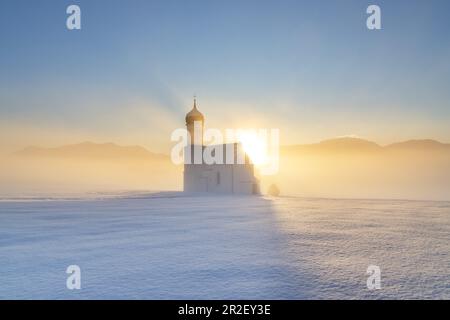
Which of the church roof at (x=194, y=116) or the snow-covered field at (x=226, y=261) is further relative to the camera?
the church roof at (x=194, y=116)

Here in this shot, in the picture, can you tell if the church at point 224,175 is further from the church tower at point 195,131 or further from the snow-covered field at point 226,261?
the snow-covered field at point 226,261

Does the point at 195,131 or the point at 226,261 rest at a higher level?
the point at 195,131

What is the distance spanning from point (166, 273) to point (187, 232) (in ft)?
12.1

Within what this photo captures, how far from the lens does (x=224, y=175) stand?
34219 millimetres

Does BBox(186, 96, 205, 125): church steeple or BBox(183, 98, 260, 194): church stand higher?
BBox(186, 96, 205, 125): church steeple

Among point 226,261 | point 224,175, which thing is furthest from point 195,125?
point 226,261

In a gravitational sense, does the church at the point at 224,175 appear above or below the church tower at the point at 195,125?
below

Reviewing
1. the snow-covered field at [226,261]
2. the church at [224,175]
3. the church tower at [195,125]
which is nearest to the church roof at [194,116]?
the church tower at [195,125]

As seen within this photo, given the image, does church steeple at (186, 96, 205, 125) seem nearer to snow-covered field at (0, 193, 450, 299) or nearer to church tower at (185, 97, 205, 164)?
church tower at (185, 97, 205, 164)

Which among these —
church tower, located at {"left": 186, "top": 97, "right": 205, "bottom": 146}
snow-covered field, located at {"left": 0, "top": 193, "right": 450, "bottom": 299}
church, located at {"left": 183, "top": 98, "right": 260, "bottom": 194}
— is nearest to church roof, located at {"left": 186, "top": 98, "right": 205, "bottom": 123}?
church tower, located at {"left": 186, "top": 97, "right": 205, "bottom": 146}

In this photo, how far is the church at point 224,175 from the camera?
33.8 m

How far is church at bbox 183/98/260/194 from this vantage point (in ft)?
111

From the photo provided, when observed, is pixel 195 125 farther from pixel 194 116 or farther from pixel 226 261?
pixel 226 261
